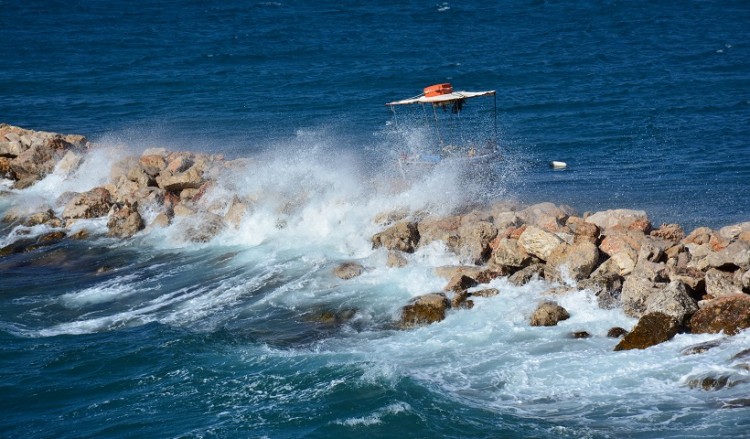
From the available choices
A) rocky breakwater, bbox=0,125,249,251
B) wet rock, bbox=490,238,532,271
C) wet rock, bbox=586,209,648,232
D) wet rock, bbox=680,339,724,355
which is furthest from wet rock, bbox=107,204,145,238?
wet rock, bbox=680,339,724,355

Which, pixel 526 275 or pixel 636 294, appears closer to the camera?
pixel 636 294

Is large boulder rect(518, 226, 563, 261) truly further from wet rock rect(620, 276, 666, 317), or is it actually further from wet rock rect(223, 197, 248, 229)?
wet rock rect(223, 197, 248, 229)

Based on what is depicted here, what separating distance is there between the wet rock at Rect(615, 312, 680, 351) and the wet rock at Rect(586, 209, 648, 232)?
517 centimetres

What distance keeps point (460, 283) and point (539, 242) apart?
2124mm

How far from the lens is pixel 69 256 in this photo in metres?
26.5

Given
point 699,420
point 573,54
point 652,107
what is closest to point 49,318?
point 699,420

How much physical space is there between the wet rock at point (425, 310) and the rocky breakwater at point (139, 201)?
9.29 m

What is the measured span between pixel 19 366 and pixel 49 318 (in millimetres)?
2910

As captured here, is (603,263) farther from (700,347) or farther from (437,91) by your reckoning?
(437,91)

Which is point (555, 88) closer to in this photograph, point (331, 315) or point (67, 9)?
point (331, 315)

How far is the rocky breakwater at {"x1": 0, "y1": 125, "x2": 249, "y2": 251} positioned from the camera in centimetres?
2800

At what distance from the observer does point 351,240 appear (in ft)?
83.3

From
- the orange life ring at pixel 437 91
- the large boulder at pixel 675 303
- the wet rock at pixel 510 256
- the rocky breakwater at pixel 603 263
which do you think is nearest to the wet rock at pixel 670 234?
the rocky breakwater at pixel 603 263

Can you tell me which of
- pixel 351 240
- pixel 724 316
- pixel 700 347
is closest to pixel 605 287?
pixel 724 316
